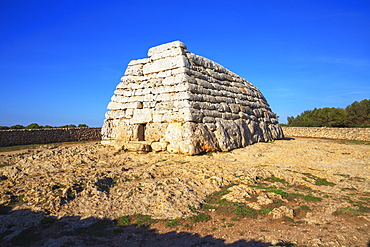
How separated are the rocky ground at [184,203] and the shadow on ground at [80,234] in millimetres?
16

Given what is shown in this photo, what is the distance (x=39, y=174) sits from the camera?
287 inches

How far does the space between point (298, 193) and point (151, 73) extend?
28.2ft

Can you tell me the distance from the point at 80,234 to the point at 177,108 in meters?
6.81

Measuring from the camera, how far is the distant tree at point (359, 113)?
36.1 m

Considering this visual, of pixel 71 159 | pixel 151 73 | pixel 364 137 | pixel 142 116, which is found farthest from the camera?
pixel 364 137

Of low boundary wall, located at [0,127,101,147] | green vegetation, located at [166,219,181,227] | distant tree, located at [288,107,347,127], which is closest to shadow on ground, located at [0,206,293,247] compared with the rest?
green vegetation, located at [166,219,181,227]

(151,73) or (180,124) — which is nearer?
(180,124)

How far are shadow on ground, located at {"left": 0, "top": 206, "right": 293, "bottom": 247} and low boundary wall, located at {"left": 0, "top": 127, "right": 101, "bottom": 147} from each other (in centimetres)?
1590

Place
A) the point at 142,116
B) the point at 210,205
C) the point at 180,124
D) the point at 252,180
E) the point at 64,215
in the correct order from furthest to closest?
1. the point at 142,116
2. the point at 180,124
3. the point at 252,180
4. the point at 210,205
5. the point at 64,215

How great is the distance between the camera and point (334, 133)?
25.0 meters

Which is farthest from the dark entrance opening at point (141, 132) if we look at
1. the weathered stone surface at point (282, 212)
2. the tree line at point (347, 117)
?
the tree line at point (347, 117)

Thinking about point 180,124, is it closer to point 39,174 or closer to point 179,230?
point 39,174

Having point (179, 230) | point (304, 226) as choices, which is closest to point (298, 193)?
point (304, 226)

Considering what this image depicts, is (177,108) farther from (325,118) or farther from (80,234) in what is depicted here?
(325,118)
